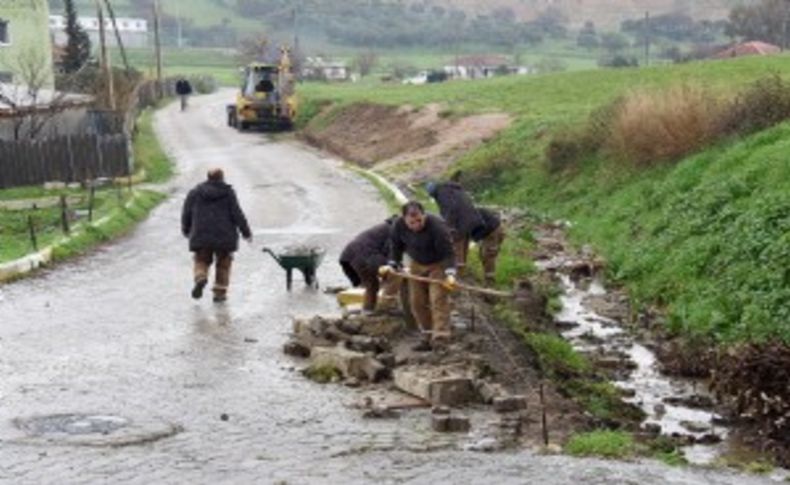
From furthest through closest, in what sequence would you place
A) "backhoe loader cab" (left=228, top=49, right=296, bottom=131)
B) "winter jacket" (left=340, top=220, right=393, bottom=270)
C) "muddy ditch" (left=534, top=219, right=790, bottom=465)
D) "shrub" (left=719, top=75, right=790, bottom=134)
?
"backhoe loader cab" (left=228, top=49, right=296, bottom=131) < "shrub" (left=719, top=75, right=790, bottom=134) < "winter jacket" (left=340, top=220, right=393, bottom=270) < "muddy ditch" (left=534, top=219, right=790, bottom=465)

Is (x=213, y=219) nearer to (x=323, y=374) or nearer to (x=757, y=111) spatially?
(x=323, y=374)

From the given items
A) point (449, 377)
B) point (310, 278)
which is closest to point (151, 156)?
point (310, 278)

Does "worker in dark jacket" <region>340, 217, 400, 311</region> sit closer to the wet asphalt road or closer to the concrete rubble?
the concrete rubble

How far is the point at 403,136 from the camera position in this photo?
41906 mm

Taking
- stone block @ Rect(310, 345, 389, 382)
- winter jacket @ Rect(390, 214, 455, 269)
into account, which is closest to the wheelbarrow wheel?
winter jacket @ Rect(390, 214, 455, 269)

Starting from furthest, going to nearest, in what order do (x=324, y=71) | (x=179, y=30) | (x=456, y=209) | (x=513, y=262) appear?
(x=179, y=30)
(x=324, y=71)
(x=513, y=262)
(x=456, y=209)

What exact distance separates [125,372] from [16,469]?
3.57 meters

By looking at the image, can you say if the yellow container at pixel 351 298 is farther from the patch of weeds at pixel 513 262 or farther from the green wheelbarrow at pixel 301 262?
the patch of weeds at pixel 513 262

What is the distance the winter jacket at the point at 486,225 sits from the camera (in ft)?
58.6

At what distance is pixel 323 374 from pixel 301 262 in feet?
17.1

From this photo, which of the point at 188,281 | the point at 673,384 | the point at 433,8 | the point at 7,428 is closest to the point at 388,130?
the point at 188,281

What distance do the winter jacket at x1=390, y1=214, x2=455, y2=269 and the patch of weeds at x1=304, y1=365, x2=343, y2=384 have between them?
165 centimetres

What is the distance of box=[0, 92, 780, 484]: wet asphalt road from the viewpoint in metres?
10.4

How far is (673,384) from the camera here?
15039 mm
